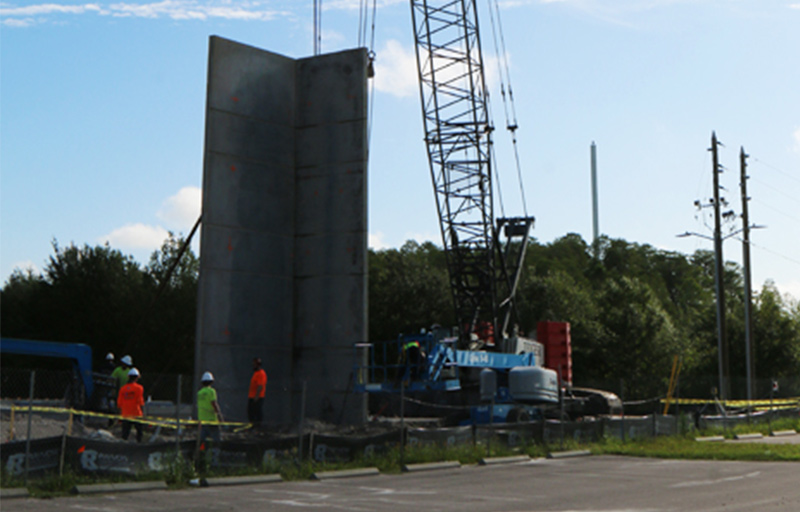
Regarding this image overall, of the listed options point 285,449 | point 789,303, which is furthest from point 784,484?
point 789,303

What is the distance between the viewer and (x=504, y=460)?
19328 millimetres

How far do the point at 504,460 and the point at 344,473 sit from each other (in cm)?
486

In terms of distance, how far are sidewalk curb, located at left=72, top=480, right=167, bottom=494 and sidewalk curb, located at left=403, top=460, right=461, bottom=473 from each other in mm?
5100

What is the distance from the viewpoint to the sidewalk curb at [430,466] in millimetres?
17125

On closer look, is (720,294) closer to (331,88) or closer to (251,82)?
(331,88)

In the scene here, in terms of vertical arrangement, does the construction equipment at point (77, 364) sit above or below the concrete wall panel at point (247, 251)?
below

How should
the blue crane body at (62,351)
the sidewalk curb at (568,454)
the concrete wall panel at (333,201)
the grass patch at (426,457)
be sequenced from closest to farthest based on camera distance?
1. the grass patch at (426,457)
2. the sidewalk curb at (568,454)
3. the blue crane body at (62,351)
4. the concrete wall panel at (333,201)

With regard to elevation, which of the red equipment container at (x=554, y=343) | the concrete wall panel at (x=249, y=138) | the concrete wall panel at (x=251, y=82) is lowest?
the red equipment container at (x=554, y=343)

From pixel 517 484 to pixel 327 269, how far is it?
13.2 m

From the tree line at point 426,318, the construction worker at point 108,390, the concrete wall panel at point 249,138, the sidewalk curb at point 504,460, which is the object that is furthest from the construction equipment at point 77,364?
the tree line at point 426,318

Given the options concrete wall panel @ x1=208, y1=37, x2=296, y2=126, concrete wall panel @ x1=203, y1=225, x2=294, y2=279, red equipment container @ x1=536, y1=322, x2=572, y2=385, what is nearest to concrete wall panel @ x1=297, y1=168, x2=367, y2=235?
concrete wall panel @ x1=203, y1=225, x2=294, y2=279

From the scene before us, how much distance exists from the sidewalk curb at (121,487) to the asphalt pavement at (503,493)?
207 millimetres

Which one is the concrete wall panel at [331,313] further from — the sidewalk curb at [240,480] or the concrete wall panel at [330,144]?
the sidewalk curb at [240,480]

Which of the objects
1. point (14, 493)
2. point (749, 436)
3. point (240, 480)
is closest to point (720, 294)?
point (749, 436)
